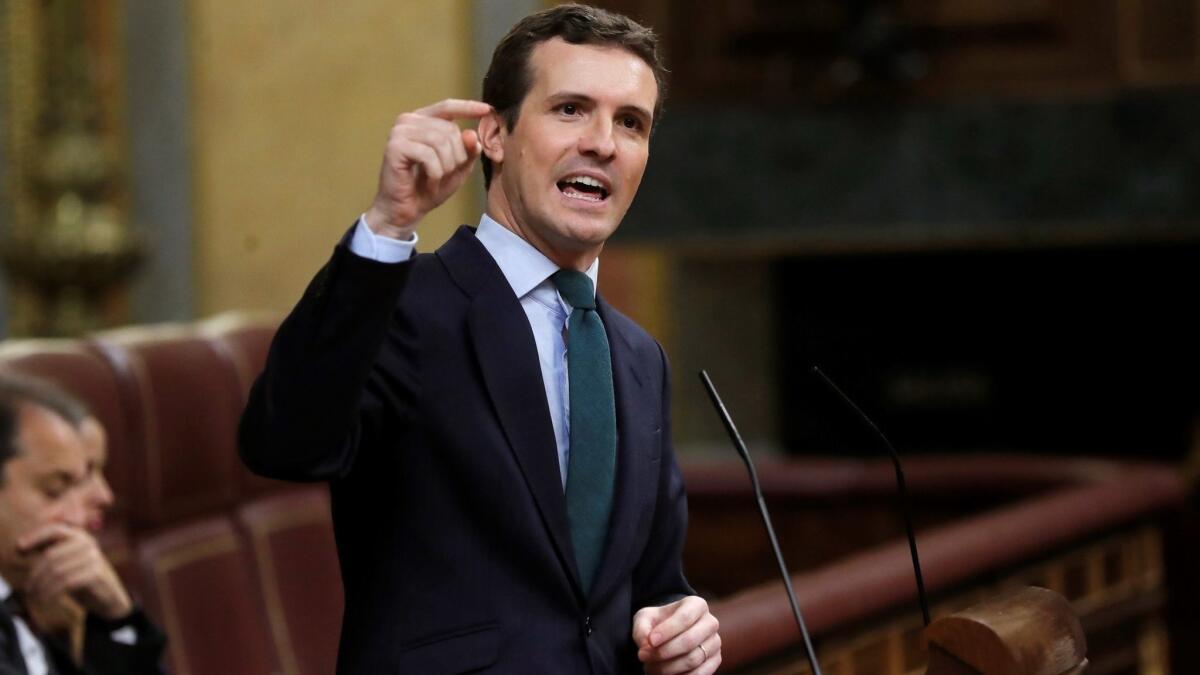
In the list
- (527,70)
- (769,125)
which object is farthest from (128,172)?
(527,70)

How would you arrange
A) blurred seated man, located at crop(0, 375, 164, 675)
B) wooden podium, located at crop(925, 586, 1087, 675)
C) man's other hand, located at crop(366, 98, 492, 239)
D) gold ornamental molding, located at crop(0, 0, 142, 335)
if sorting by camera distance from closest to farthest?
man's other hand, located at crop(366, 98, 492, 239) < wooden podium, located at crop(925, 586, 1087, 675) < blurred seated man, located at crop(0, 375, 164, 675) < gold ornamental molding, located at crop(0, 0, 142, 335)

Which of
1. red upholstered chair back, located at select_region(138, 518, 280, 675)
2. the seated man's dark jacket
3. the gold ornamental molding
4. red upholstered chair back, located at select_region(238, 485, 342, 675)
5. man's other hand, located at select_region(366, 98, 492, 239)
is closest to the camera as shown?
man's other hand, located at select_region(366, 98, 492, 239)

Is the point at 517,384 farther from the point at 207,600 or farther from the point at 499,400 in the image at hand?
the point at 207,600

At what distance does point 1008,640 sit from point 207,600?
82.2 inches

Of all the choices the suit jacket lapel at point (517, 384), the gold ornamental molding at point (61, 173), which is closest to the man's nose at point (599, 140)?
the suit jacket lapel at point (517, 384)

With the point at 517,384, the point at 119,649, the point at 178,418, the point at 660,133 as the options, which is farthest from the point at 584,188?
the point at 660,133

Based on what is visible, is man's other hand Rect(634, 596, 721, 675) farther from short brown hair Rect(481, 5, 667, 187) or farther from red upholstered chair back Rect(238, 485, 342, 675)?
red upholstered chair back Rect(238, 485, 342, 675)

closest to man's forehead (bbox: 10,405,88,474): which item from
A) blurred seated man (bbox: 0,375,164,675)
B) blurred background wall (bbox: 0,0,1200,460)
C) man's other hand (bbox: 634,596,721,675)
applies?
blurred seated man (bbox: 0,375,164,675)

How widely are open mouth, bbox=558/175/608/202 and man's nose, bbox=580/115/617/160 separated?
0.02 m

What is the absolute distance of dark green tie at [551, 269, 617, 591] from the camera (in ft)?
4.51

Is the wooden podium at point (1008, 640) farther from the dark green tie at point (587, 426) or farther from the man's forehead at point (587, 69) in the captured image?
the man's forehead at point (587, 69)

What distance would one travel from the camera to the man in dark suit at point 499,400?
1213mm

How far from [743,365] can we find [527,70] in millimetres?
4315

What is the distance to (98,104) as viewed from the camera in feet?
16.6
